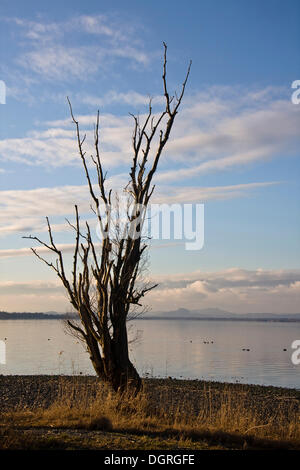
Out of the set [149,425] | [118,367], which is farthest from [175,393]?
[149,425]

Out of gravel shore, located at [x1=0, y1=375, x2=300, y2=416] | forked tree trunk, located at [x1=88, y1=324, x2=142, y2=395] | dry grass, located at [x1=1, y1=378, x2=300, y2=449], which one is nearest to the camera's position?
dry grass, located at [x1=1, y1=378, x2=300, y2=449]

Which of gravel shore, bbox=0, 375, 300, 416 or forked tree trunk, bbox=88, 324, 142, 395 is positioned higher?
forked tree trunk, bbox=88, 324, 142, 395

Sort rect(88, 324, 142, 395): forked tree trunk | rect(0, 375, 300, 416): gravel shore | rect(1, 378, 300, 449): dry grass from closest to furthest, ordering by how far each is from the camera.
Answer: rect(1, 378, 300, 449): dry grass, rect(88, 324, 142, 395): forked tree trunk, rect(0, 375, 300, 416): gravel shore

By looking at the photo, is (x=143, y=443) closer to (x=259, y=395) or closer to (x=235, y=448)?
(x=235, y=448)

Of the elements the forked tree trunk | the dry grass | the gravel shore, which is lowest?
the gravel shore

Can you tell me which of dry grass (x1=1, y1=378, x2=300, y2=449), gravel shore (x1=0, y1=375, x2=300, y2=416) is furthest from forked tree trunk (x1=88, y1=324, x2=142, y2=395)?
gravel shore (x1=0, y1=375, x2=300, y2=416)

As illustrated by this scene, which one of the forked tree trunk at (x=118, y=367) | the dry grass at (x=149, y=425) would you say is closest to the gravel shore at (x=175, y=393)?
the forked tree trunk at (x=118, y=367)

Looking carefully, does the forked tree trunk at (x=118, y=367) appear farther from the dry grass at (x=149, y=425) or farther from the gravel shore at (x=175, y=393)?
the gravel shore at (x=175, y=393)

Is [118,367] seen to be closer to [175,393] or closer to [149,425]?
[149,425]

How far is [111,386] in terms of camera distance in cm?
1122

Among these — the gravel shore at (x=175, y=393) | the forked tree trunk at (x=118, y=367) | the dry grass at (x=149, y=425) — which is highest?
the forked tree trunk at (x=118, y=367)

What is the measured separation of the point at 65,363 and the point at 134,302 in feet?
93.8

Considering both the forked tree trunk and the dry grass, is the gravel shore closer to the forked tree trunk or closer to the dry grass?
the forked tree trunk
